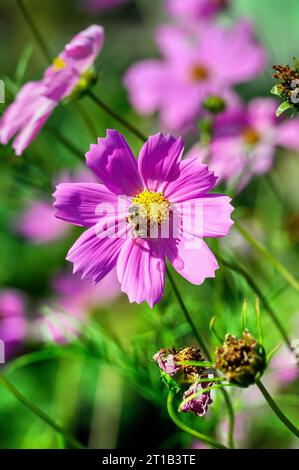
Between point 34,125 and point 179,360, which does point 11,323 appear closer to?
point 34,125

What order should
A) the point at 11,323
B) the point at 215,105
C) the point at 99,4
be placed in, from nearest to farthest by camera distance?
the point at 215,105 → the point at 11,323 → the point at 99,4

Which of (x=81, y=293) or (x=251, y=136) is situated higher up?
(x=251, y=136)

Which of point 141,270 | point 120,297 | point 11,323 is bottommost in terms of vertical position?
point 120,297

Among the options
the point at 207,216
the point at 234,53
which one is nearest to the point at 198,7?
the point at 234,53

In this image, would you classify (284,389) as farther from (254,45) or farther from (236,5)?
(236,5)

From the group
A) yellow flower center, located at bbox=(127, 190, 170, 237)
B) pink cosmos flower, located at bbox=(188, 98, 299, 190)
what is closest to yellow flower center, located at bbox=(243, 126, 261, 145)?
pink cosmos flower, located at bbox=(188, 98, 299, 190)

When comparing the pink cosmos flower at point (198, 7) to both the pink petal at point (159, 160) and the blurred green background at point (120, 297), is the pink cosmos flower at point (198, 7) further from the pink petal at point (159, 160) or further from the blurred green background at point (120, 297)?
the pink petal at point (159, 160)
